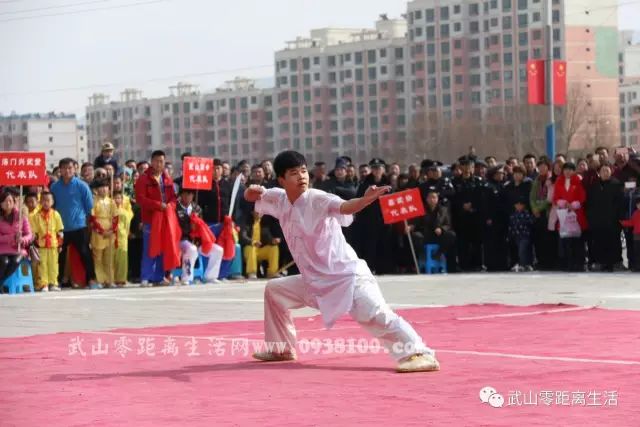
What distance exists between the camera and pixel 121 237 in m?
21.7

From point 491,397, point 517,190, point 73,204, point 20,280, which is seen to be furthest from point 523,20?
point 491,397

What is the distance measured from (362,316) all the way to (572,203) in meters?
12.6

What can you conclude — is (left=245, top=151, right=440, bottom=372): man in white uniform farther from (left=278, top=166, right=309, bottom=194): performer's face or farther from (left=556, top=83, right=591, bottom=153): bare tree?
(left=556, top=83, right=591, bottom=153): bare tree

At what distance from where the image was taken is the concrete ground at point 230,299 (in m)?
14.4

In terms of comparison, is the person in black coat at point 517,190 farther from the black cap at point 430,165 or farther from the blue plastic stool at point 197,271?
the blue plastic stool at point 197,271

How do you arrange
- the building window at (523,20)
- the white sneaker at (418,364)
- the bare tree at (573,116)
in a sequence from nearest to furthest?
1. the white sneaker at (418,364)
2. the bare tree at (573,116)
3. the building window at (523,20)

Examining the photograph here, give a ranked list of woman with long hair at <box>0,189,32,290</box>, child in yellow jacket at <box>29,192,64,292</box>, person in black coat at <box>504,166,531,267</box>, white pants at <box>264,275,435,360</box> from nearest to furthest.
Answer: white pants at <box>264,275,435,360</box>, woman with long hair at <box>0,189,32,290</box>, child in yellow jacket at <box>29,192,64,292</box>, person in black coat at <box>504,166,531,267</box>

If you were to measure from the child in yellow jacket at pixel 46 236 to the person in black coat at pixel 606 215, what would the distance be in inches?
311

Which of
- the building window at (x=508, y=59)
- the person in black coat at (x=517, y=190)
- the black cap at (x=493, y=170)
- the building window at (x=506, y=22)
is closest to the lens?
the person in black coat at (x=517, y=190)

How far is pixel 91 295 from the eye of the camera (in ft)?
62.7

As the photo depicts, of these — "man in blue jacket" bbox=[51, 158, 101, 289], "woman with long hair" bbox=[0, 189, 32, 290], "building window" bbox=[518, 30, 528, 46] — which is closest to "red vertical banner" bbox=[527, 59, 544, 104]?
"man in blue jacket" bbox=[51, 158, 101, 289]

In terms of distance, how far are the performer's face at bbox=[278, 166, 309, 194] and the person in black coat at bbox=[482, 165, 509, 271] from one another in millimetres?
13152

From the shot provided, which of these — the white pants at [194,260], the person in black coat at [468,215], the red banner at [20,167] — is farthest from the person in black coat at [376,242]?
the red banner at [20,167]

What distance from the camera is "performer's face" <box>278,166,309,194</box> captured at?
33.0 ft
